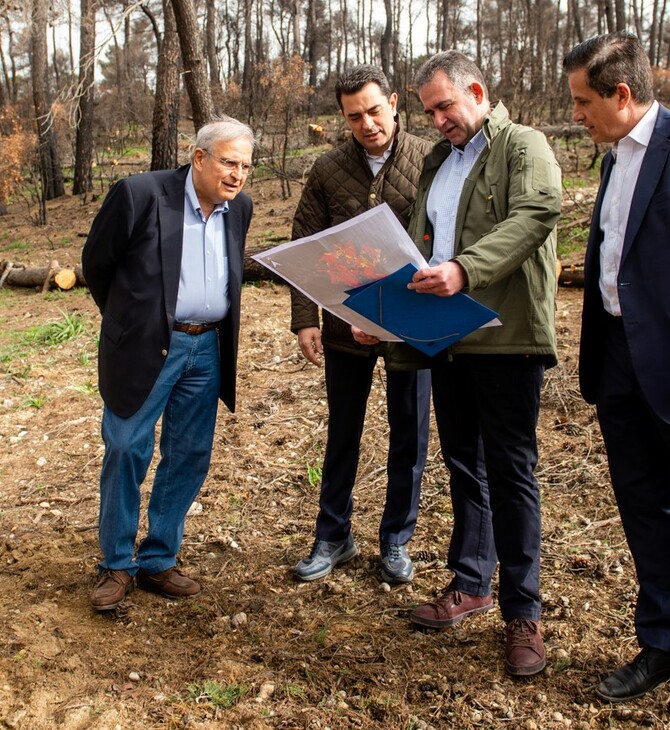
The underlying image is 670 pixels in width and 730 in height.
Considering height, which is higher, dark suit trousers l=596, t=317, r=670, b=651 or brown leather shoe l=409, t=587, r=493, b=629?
dark suit trousers l=596, t=317, r=670, b=651

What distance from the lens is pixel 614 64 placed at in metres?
2.27

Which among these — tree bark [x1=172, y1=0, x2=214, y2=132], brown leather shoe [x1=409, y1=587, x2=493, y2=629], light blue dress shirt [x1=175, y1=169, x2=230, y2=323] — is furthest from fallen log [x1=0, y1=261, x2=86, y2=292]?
brown leather shoe [x1=409, y1=587, x2=493, y2=629]

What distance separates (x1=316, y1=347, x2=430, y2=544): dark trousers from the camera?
11.1 ft

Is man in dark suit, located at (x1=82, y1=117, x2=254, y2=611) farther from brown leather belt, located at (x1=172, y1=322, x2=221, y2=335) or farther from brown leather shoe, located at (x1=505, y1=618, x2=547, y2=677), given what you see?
brown leather shoe, located at (x1=505, y1=618, x2=547, y2=677)

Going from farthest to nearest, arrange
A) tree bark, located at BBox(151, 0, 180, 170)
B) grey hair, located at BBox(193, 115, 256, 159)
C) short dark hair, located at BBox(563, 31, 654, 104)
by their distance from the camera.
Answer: tree bark, located at BBox(151, 0, 180, 170)
grey hair, located at BBox(193, 115, 256, 159)
short dark hair, located at BBox(563, 31, 654, 104)

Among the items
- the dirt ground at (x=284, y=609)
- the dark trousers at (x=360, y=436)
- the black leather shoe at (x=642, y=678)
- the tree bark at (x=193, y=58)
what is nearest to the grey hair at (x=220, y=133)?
the dark trousers at (x=360, y=436)

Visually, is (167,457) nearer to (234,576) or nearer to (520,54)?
(234,576)

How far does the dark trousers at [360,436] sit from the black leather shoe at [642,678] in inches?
46.7

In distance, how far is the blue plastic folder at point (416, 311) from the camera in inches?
96.4

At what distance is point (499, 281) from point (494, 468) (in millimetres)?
667

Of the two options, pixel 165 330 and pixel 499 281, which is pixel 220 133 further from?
pixel 499 281

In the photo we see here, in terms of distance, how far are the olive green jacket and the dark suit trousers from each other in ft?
0.75

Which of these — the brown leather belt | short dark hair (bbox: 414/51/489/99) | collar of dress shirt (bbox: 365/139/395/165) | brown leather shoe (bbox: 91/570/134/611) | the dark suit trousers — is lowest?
brown leather shoe (bbox: 91/570/134/611)

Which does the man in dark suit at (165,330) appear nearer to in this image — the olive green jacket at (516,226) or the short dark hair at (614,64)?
the olive green jacket at (516,226)
